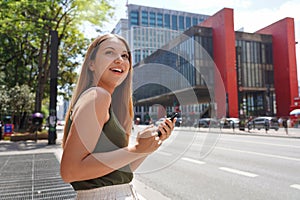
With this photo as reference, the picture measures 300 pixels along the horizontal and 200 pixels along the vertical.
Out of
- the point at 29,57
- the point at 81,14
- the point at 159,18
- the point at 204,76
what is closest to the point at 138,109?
the point at 204,76

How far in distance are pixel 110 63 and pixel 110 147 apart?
0.41m

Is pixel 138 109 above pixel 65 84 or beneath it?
beneath

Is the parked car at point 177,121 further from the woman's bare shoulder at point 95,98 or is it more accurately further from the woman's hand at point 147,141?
the woman's bare shoulder at point 95,98

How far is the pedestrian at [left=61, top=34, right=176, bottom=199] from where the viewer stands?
117 centimetres

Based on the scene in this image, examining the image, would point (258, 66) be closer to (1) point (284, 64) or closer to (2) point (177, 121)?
(1) point (284, 64)

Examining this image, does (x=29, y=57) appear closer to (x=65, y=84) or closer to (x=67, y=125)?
(x=65, y=84)

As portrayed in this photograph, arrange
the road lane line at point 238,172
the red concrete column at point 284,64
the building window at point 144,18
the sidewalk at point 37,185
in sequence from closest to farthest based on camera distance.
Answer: the building window at point 144,18
the sidewalk at point 37,185
the road lane line at point 238,172
the red concrete column at point 284,64

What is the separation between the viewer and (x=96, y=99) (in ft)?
3.83

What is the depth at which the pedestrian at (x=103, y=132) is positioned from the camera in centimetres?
117

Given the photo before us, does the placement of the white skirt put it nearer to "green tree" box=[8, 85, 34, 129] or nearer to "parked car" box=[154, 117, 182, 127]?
"parked car" box=[154, 117, 182, 127]

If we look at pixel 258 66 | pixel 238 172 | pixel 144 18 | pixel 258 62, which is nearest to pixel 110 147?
pixel 144 18

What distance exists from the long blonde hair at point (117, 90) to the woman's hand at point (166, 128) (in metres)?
0.36

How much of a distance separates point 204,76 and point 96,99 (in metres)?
0.62

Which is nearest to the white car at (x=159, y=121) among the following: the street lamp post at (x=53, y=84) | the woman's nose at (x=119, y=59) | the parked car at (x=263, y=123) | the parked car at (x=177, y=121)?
the parked car at (x=177, y=121)
